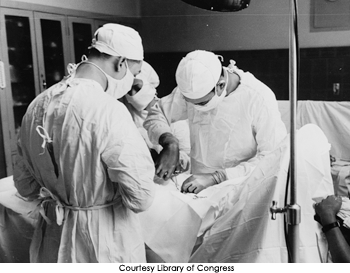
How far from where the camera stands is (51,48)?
150 centimetres

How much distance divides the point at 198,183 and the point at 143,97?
1.36 feet

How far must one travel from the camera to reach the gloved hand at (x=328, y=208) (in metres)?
1.36

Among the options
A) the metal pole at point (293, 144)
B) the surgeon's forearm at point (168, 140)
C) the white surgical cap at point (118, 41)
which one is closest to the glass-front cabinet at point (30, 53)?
the white surgical cap at point (118, 41)

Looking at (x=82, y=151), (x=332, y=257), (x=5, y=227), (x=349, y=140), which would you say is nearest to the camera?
(x=82, y=151)

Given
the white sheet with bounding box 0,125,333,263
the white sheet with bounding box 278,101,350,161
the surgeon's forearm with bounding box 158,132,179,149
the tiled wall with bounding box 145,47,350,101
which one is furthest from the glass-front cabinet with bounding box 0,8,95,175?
the white sheet with bounding box 278,101,350,161

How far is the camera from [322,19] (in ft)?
4.66

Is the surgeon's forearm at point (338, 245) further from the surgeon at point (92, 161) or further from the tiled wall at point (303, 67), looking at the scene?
the surgeon at point (92, 161)

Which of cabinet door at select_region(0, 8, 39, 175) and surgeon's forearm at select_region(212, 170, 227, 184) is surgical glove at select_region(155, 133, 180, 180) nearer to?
surgeon's forearm at select_region(212, 170, 227, 184)

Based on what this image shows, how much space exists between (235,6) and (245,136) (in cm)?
49

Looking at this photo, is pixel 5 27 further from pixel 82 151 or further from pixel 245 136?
pixel 245 136

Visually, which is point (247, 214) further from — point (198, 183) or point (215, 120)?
point (215, 120)

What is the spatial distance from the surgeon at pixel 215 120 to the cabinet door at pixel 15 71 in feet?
1.68

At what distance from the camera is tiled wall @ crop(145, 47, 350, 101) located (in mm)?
1426
